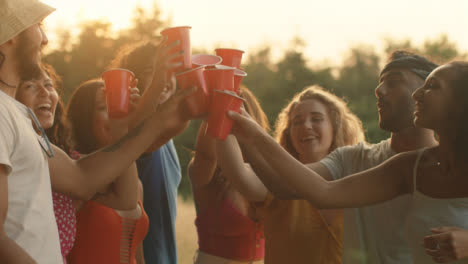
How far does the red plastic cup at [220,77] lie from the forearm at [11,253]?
4.06ft

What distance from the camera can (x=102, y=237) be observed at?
300 cm

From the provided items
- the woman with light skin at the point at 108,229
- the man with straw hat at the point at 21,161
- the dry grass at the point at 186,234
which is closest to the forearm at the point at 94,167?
the man with straw hat at the point at 21,161

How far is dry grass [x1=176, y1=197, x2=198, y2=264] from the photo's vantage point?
1803cm

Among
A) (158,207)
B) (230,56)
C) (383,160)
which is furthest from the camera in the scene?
(158,207)

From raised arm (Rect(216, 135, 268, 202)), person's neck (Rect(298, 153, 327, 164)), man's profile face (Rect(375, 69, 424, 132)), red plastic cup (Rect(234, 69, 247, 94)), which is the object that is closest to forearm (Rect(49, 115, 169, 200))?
red plastic cup (Rect(234, 69, 247, 94))

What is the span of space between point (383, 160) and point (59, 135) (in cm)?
225

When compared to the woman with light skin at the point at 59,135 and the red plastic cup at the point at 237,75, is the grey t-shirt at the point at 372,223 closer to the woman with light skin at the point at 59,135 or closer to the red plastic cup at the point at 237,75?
the red plastic cup at the point at 237,75

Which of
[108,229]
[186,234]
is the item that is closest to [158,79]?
[108,229]

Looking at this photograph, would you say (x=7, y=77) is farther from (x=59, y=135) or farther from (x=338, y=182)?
(x=338, y=182)

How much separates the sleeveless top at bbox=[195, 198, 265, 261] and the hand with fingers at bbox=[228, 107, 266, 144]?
1.19 metres

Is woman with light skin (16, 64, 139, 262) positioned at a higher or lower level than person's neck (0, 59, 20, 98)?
lower

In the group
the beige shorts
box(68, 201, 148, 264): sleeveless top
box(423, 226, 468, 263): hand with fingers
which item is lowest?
the beige shorts

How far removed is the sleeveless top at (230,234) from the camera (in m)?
3.72

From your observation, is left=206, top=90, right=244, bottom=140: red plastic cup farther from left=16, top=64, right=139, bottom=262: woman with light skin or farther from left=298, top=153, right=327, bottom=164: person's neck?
left=298, top=153, right=327, bottom=164: person's neck
